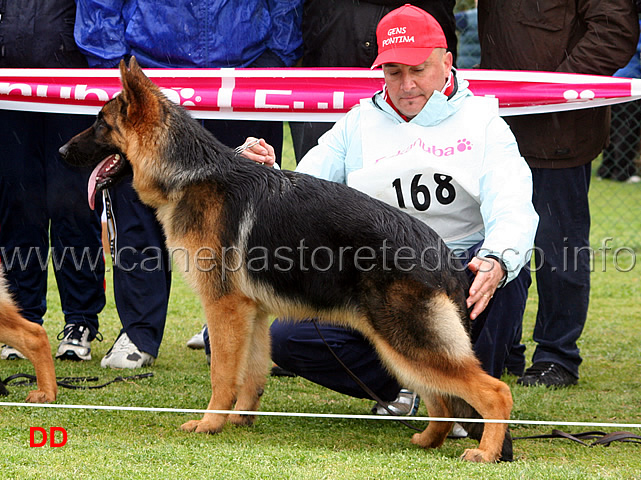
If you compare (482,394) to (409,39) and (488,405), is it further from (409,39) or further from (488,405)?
(409,39)

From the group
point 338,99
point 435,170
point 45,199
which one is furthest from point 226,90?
point 435,170

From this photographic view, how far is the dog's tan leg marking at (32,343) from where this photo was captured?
13.0ft

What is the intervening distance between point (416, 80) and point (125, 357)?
2.37 metres

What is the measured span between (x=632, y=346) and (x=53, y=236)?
3.84 meters

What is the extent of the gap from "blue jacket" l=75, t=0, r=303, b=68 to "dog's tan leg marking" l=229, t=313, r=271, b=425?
76.5 inches

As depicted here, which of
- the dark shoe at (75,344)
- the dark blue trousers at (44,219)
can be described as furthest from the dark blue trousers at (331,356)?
the dark blue trousers at (44,219)

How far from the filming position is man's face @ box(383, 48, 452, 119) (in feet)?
12.0

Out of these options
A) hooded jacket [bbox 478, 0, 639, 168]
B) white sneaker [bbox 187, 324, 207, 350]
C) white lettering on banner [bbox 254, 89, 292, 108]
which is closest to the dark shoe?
white sneaker [bbox 187, 324, 207, 350]

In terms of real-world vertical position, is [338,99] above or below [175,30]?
below

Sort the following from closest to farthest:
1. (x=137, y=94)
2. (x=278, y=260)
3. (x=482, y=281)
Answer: (x=482, y=281) → (x=278, y=260) → (x=137, y=94)

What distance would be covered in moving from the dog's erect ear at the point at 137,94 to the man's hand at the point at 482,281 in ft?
4.86

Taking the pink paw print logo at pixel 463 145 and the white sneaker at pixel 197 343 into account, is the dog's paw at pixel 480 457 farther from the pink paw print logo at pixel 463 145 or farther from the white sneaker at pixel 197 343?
the white sneaker at pixel 197 343

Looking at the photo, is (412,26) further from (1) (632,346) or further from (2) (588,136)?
(1) (632,346)

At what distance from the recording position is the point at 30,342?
3979mm
